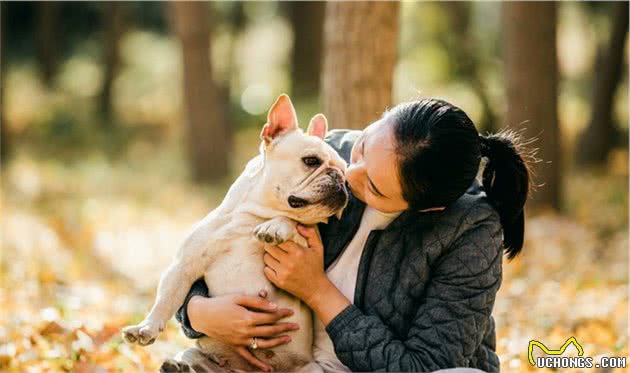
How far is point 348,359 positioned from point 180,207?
9038mm

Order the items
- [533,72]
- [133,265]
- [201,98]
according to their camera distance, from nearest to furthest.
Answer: [133,265], [533,72], [201,98]

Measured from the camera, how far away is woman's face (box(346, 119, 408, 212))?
10.5 feet

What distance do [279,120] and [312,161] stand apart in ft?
0.89

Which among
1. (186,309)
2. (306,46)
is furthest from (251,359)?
(306,46)

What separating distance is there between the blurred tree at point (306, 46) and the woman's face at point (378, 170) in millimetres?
14353

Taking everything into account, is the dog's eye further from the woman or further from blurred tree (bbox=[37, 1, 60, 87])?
blurred tree (bbox=[37, 1, 60, 87])

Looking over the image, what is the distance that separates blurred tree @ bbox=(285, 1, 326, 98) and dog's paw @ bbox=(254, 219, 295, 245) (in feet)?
47.1

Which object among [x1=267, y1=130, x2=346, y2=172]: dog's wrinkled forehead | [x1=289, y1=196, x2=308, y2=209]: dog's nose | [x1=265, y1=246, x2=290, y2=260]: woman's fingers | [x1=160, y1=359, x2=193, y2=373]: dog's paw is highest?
[x1=267, y1=130, x2=346, y2=172]: dog's wrinkled forehead

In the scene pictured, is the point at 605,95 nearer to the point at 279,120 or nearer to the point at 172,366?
the point at 279,120

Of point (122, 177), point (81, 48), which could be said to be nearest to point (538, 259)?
point (122, 177)

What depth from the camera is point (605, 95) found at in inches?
508

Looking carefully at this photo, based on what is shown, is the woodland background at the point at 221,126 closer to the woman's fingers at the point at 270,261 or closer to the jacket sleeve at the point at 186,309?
the jacket sleeve at the point at 186,309

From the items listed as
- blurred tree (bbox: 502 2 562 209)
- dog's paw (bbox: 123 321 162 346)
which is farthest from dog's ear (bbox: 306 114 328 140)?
blurred tree (bbox: 502 2 562 209)

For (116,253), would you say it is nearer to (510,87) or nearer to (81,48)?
(510,87)
